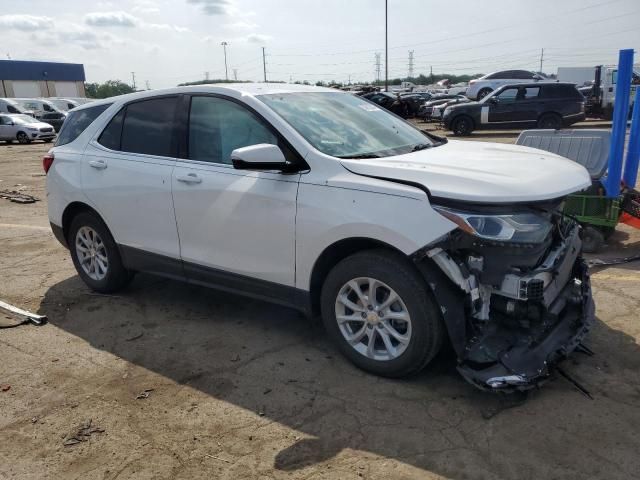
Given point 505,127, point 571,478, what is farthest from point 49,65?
point 571,478

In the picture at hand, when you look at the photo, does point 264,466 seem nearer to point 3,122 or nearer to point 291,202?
point 291,202

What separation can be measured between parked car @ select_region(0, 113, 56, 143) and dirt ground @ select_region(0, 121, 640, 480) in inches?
919

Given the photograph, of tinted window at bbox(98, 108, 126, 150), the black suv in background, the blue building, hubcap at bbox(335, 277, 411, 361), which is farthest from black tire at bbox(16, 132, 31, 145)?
the blue building

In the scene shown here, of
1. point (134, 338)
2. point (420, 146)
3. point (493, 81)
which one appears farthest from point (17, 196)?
point (493, 81)

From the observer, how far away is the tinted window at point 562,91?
1870 cm

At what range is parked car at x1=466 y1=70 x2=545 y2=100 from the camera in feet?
99.9

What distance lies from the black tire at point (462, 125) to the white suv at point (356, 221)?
16582 mm

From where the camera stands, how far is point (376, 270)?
10.7 ft

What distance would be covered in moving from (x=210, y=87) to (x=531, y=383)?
9.98 feet

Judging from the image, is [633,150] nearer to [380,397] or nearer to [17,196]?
[380,397]

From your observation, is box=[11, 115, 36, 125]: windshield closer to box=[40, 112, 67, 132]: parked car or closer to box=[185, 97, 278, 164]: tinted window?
box=[40, 112, 67, 132]: parked car

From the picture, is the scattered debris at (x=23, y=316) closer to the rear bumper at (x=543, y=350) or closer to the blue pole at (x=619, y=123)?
the rear bumper at (x=543, y=350)

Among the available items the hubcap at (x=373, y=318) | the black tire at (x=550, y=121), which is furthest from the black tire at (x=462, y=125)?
the hubcap at (x=373, y=318)

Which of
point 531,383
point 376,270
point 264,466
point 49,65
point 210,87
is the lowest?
point 264,466
